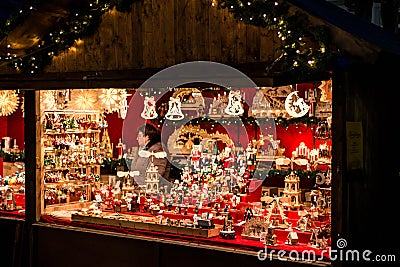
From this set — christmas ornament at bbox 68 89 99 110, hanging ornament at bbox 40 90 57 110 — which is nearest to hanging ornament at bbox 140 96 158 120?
christmas ornament at bbox 68 89 99 110

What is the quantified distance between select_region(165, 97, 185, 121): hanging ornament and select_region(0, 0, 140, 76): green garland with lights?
1439 mm

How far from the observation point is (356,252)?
6.16m

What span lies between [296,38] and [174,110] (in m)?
2.76

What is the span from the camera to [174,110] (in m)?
8.35

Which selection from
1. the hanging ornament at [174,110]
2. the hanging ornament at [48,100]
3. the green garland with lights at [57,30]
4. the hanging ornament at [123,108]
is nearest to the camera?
the green garland with lights at [57,30]

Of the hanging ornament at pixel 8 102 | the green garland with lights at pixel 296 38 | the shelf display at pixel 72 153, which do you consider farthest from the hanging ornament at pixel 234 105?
the hanging ornament at pixel 8 102

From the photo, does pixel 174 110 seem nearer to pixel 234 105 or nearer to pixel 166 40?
pixel 234 105

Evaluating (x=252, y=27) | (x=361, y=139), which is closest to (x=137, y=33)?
(x=252, y=27)

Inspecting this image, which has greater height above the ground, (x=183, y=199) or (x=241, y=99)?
(x=241, y=99)

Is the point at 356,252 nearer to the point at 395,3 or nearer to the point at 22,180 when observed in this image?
the point at 22,180

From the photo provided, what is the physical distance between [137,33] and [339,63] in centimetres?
234

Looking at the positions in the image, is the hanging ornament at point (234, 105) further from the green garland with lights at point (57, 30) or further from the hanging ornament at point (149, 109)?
the green garland with lights at point (57, 30)

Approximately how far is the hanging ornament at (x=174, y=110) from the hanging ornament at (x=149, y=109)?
21 cm

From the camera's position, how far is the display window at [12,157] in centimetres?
877
